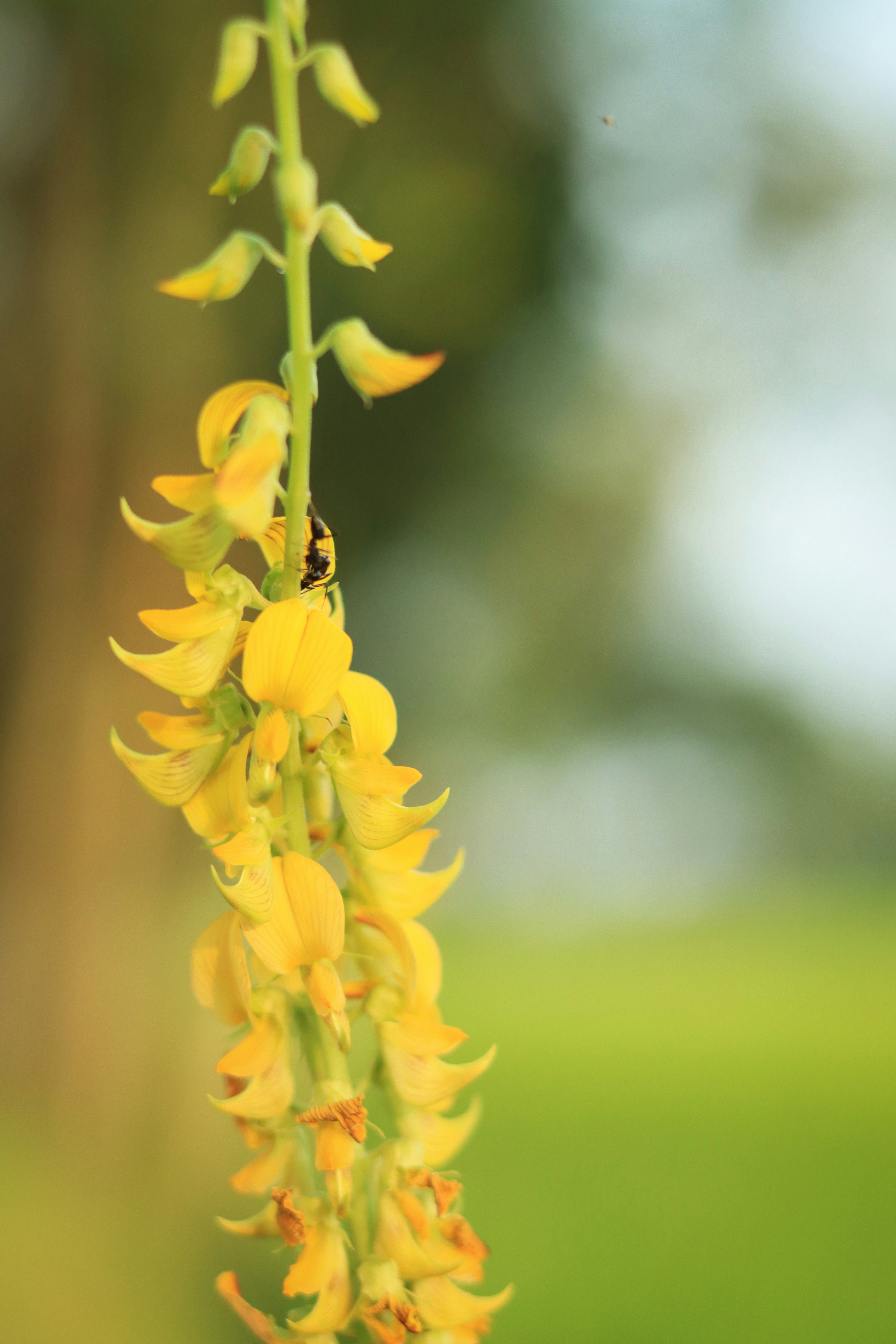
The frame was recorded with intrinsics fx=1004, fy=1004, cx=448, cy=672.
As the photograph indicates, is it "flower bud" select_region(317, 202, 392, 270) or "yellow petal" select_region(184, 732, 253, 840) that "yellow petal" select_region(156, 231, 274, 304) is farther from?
"yellow petal" select_region(184, 732, 253, 840)

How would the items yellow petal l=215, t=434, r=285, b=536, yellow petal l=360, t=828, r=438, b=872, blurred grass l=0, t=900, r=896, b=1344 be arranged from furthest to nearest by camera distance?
blurred grass l=0, t=900, r=896, b=1344 → yellow petal l=360, t=828, r=438, b=872 → yellow petal l=215, t=434, r=285, b=536

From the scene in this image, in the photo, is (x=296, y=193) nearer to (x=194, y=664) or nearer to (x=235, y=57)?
(x=235, y=57)

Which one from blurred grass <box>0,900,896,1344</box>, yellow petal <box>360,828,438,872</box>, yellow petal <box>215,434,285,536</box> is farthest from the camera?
blurred grass <box>0,900,896,1344</box>

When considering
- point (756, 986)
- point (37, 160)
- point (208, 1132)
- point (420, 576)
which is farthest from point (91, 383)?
point (756, 986)

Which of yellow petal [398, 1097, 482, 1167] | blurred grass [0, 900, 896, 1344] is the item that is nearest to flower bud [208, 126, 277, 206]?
yellow petal [398, 1097, 482, 1167]

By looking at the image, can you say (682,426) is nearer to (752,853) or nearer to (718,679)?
(718,679)

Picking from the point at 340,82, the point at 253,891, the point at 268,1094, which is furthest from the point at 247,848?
the point at 340,82
